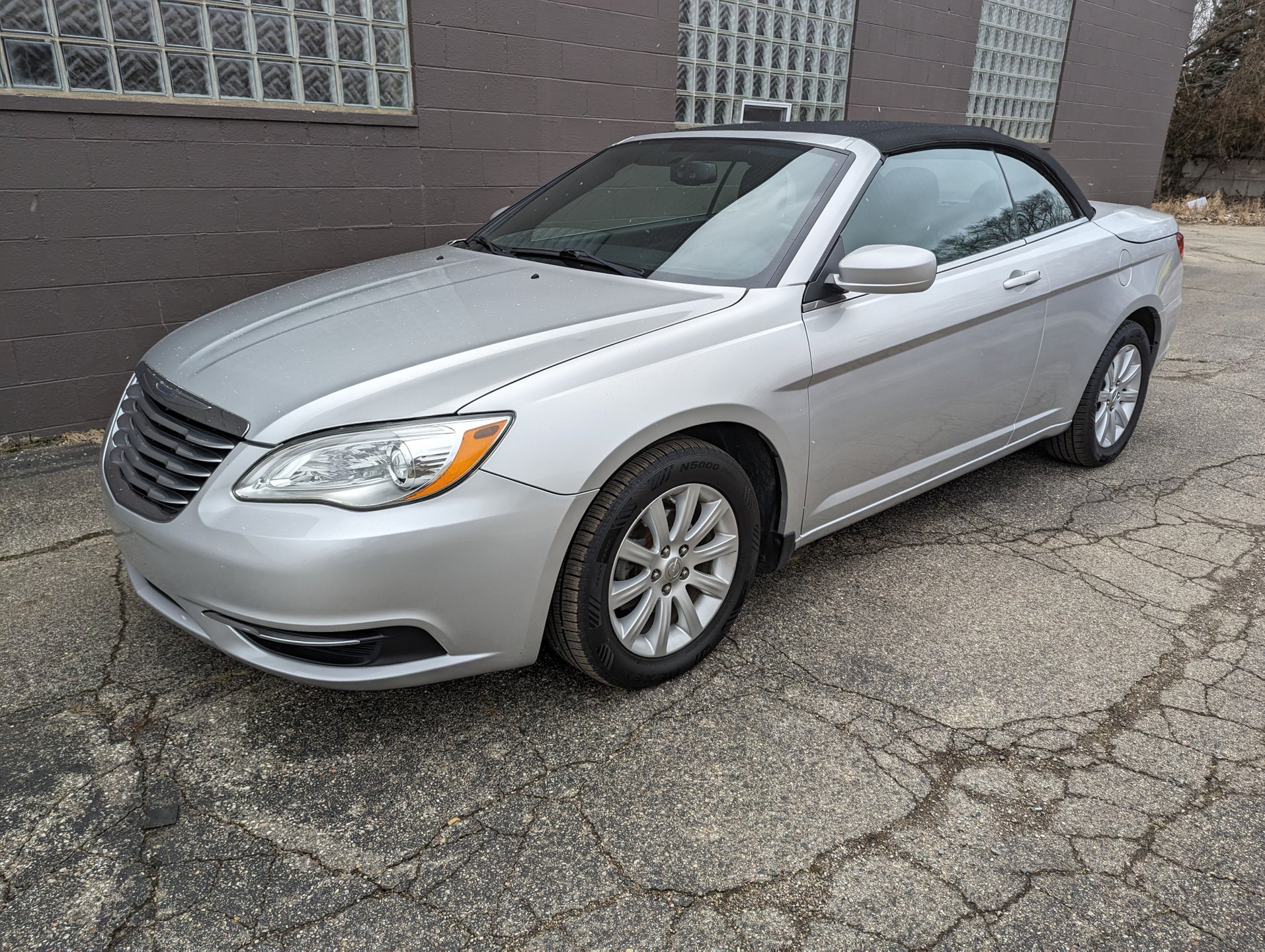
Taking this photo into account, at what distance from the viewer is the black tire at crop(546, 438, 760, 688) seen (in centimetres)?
241

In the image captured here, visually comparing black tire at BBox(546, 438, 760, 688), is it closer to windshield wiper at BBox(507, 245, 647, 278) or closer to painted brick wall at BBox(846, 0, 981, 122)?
windshield wiper at BBox(507, 245, 647, 278)

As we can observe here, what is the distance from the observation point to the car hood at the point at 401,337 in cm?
230

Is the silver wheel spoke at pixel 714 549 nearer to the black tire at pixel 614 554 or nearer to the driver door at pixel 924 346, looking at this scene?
the black tire at pixel 614 554

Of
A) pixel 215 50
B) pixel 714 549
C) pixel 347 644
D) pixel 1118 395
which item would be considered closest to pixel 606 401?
pixel 714 549

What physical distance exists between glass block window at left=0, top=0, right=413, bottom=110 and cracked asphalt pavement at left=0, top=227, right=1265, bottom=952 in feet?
8.18

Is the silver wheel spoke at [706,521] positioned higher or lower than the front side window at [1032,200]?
lower

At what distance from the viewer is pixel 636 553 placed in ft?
8.35

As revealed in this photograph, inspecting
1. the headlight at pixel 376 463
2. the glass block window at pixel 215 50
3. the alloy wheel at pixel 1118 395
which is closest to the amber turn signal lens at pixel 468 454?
the headlight at pixel 376 463

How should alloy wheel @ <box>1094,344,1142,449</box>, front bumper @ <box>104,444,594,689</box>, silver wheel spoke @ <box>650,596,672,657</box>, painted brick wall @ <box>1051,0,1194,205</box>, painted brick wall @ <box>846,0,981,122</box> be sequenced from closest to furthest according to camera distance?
front bumper @ <box>104,444,594,689</box> < silver wheel spoke @ <box>650,596,672,657</box> < alloy wheel @ <box>1094,344,1142,449</box> < painted brick wall @ <box>846,0,981,122</box> < painted brick wall @ <box>1051,0,1194,205</box>

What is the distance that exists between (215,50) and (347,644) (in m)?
4.05

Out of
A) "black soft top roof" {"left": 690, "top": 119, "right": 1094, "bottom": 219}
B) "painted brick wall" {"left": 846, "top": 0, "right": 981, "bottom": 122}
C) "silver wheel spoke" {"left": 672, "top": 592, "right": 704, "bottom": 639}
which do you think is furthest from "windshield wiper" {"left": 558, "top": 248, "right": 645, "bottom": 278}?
"painted brick wall" {"left": 846, "top": 0, "right": 981, "bottom": 122}

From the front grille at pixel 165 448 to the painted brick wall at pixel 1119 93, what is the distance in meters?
11.7

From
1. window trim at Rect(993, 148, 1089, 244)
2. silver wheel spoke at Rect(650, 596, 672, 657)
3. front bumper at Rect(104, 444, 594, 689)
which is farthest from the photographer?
window trim at Rect(993, 148, 1089, 244)

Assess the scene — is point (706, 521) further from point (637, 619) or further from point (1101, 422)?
point (1101, 422)
